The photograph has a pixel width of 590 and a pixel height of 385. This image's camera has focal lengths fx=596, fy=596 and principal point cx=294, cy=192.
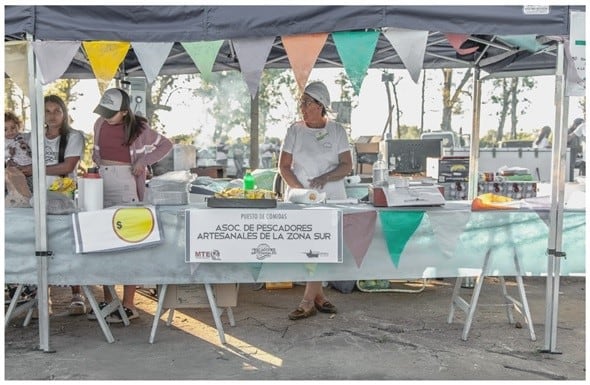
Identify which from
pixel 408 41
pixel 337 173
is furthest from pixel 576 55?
pixel 337 173

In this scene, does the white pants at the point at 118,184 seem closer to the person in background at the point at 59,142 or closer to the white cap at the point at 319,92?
the person in background at the point at 59,142

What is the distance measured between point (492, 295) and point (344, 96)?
1549 centimetres

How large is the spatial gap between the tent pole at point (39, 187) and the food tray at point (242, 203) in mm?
1025

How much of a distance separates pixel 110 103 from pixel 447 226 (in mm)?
2438

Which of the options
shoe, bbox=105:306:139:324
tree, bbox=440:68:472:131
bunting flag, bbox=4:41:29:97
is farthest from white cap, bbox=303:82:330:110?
tree, bbox=440:68:472:131

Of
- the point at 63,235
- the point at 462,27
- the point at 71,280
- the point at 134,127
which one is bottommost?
the point at 71,280

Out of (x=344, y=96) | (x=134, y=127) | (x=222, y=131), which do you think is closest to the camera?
(x=134, y=127)

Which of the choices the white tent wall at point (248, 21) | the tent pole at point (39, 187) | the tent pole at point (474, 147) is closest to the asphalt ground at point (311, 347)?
the tent pole at point (39, 187)

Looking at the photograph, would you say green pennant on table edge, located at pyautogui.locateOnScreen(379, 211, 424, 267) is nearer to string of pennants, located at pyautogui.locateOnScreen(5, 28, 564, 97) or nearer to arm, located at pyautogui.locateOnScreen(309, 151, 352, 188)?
arm, located at pyautogui.locateOnScreen(309, 151, 352, 188)

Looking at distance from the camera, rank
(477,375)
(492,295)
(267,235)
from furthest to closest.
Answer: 1. (492,295)
2. (267,235)
3. (477,375)

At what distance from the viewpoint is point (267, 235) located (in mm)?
3695

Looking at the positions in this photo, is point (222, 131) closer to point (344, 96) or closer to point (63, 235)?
point (344, 96)

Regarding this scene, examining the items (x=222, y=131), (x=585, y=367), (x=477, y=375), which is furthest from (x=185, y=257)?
(x=222, y=131)

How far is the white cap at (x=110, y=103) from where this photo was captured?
4141 millimetres
